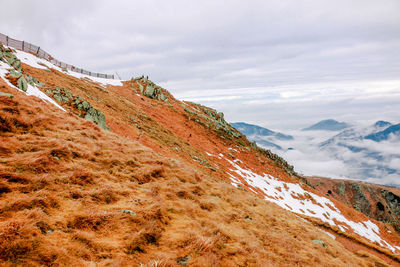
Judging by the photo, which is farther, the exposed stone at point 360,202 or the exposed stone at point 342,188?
the exposed stone at point 342,188

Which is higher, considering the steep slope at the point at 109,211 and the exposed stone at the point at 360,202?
the steep slope at the point at 109,211

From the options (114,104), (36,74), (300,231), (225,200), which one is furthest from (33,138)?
(114,104)

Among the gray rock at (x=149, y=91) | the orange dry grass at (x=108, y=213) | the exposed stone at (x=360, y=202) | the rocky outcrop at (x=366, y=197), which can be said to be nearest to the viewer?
the orange dry grass at (x=108, y=213)

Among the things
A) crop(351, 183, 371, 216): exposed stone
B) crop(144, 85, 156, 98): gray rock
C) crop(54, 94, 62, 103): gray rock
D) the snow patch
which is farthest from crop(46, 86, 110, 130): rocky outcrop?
crop(351, 183, 371, 216): exposed stone

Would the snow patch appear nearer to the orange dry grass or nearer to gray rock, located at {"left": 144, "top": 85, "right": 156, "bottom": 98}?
the orange dry grass

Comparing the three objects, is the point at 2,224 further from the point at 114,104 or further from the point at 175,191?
the point at 114,104

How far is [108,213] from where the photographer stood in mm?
7105

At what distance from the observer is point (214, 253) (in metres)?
7.02

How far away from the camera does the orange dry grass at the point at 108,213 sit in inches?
217

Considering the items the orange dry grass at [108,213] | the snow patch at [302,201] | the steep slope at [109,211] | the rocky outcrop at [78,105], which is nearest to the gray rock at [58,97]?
the rocky outcrop at [78,105]

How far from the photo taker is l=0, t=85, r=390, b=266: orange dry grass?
552 centimetres

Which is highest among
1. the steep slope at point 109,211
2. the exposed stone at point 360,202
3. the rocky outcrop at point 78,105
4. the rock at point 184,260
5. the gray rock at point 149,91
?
the gray rock at point 149,91

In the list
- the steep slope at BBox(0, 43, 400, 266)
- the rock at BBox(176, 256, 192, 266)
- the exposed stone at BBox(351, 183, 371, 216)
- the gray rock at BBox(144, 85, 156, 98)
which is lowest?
the exposed stone at BBox(351, 183, 371, 216)

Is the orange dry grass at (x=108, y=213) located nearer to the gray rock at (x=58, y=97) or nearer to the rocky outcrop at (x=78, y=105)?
the rocky outcrop at (x=78, y=105)
